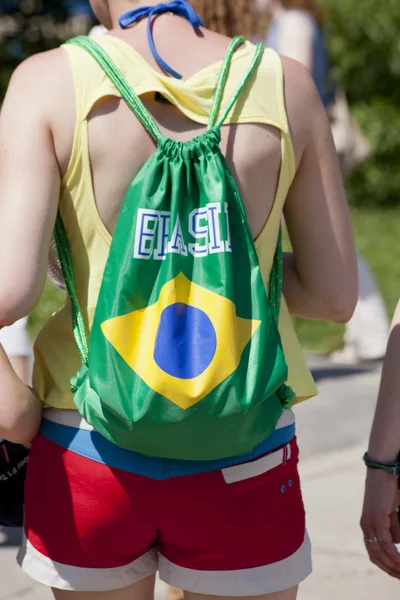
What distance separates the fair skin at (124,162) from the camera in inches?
68.4

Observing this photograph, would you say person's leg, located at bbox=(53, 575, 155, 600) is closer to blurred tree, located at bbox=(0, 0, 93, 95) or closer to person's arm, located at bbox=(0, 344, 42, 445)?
person's arm, located at bbox=(0, 344, 42, 445)

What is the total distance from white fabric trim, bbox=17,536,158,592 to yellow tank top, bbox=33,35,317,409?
0.30 metres

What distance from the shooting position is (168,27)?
6.09 ft

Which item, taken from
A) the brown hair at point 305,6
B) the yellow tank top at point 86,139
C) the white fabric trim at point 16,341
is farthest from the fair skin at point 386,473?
the brown hair at point 305,6

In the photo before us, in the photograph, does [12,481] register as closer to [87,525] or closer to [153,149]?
[87,525]

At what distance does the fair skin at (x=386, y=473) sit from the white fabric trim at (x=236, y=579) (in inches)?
10.6

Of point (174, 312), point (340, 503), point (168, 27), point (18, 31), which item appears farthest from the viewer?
point (18, 31)

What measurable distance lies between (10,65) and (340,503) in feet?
30.1

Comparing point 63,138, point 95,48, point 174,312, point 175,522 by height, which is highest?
point 95,48

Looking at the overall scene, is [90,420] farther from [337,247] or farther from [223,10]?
[223,10]

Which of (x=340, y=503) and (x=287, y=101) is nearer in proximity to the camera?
(x=287, y=101)

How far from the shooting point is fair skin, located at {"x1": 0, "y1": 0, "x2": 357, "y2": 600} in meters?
1.74

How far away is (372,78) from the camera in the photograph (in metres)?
18.1

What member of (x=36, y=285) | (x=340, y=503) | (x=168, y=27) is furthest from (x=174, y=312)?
(x=340, y=503)
